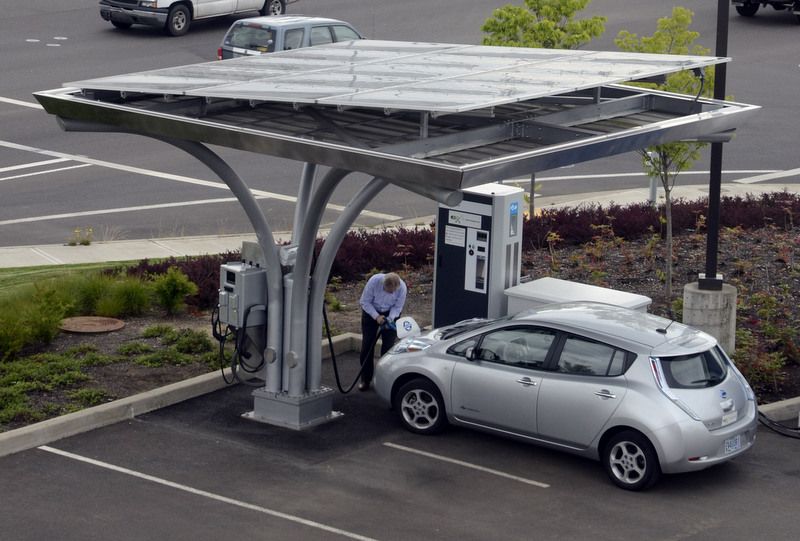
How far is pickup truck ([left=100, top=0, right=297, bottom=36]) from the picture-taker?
1303 inches

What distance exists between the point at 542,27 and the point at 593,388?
979 cm

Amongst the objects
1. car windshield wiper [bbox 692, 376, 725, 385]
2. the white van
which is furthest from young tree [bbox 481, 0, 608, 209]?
the white van

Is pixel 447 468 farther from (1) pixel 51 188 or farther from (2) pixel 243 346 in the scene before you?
(1) pixel 51 188

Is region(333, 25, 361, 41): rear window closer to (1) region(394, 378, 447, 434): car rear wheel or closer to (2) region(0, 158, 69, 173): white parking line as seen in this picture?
(2) region(0, 158, 69, 173): white parking line

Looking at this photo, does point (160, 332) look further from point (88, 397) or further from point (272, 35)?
point (272, 35)

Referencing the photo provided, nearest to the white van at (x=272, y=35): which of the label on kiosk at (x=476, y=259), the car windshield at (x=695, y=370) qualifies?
the label on kiosk at (x=476, y=259)

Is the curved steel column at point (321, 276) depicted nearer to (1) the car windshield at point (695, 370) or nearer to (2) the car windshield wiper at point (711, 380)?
(1) the car windshield at point (695, 370)

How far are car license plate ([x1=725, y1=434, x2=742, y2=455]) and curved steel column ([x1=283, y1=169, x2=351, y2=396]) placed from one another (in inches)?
163

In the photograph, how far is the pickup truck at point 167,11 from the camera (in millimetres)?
33094

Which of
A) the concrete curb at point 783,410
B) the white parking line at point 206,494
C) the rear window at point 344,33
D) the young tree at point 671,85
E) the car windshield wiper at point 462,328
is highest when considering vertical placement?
the rear window at point 344,33

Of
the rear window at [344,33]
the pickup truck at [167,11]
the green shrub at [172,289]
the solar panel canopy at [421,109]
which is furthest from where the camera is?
the pickup truck at [167,11]

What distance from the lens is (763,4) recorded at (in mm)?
37938

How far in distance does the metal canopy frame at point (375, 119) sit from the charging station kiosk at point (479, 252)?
122cm

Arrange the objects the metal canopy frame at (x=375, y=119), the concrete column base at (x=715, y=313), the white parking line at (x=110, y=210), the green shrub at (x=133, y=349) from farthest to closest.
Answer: the white parking line at (x=110, y=210) < the green shrub at (x=133, y=349) < the concrete column base at (x=715, y=313) < the metal canopy frame at (x=375, y=119)
